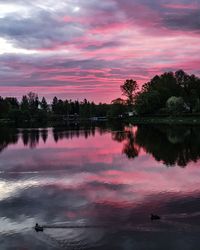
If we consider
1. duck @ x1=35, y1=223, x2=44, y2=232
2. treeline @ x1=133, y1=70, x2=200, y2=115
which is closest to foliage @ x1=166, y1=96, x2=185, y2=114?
treeline @ x1=133, y1=70, x2=200, y2=115

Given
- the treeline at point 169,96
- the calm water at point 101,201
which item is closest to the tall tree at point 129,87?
the treeline at point 169,96

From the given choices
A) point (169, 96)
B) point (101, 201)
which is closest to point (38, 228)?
point (101, 201)

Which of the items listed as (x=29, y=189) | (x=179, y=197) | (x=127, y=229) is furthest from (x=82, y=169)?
(x=127, y=229)

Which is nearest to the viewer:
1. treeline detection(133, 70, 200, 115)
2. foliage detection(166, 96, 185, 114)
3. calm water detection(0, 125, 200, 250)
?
calm water detection(0, 125, 200, 250)

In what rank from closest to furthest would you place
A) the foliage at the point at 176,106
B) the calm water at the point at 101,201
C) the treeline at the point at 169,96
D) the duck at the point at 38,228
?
the calm water at the point at 101,201
the duck at the point at 38,228
the foliage at the point at 176,106
the treeline at the point at 169,96

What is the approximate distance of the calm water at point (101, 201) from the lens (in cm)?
1798

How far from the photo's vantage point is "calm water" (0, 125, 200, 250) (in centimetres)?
1798

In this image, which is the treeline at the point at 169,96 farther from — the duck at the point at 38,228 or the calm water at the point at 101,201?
the duck at the point at 38,228

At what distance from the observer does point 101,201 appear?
2470 cm

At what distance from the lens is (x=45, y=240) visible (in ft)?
59.1

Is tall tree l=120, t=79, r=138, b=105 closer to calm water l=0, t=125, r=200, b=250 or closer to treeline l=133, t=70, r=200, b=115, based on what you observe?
treeline l=133, t=70, r=200, b=115

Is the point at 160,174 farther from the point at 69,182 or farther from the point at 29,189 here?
the point at 29,189

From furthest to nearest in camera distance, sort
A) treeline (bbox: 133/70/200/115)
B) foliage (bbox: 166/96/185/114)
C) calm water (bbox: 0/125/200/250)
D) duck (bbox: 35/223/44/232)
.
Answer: treeline (bbox: 133/70/200/115) < foliage (bbox: 166/96/185/114) < duck (bbox: 35/223/44/232) < calm water (bbox: 0/125/200/250)

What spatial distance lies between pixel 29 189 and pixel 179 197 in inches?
403
